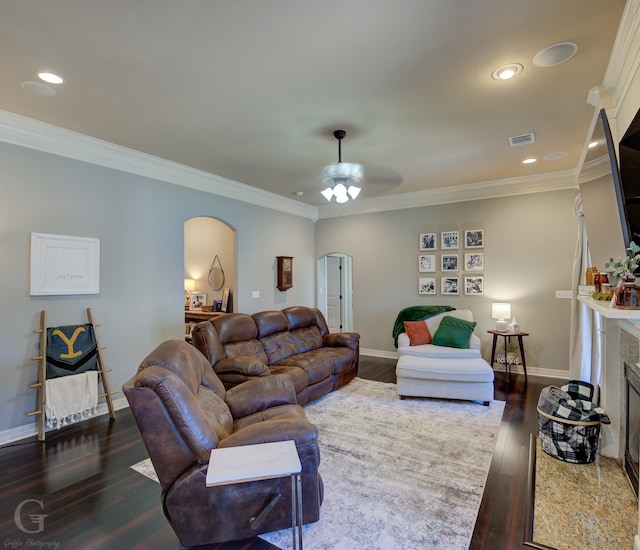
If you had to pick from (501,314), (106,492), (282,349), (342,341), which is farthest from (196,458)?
(501,314)

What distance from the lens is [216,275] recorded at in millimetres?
7121

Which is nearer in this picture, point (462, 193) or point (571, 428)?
point (571, 428)

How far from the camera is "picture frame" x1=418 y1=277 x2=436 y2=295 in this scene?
5.93 metres

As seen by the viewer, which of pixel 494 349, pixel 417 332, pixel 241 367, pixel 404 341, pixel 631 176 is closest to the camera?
pixel 631 176

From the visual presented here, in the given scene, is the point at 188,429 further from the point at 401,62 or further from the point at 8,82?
the point at 8,82

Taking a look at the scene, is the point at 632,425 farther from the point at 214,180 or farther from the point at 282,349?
the point at 214,180

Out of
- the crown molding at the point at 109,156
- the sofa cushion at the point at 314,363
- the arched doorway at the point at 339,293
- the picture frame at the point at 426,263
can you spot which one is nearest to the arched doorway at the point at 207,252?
the crown molding at the point at 109,156

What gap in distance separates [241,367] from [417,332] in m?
2.76

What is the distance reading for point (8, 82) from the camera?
2.59 metres

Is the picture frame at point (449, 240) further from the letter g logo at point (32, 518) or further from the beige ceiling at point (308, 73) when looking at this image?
the letter g logo at point (32, 518)

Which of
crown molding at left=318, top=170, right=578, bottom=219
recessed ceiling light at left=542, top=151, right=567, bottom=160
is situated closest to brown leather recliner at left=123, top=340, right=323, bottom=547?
recessed ceiling light at left=542, top=151, right=567, bottom=160

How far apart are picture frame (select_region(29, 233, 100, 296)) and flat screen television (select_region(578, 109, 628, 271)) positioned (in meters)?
4.60

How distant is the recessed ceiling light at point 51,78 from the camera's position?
2496 millimetres

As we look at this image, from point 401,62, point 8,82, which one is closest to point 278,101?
point 401,62
